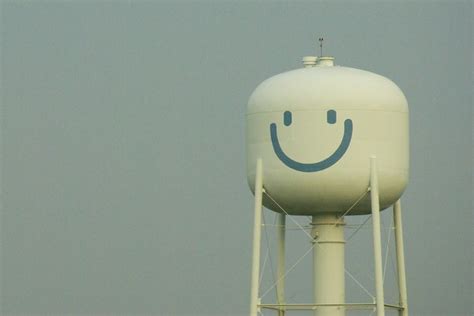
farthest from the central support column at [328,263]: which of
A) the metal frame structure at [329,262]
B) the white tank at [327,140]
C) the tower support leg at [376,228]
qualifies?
the tower support leg at [376,228]

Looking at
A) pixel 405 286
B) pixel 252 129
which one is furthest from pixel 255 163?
pixel 405 286

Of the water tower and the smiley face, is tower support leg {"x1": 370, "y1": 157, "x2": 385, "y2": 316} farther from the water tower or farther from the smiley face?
the smiley face

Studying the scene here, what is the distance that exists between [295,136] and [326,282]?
4.80 meters

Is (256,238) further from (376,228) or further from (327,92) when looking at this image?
(327,92)

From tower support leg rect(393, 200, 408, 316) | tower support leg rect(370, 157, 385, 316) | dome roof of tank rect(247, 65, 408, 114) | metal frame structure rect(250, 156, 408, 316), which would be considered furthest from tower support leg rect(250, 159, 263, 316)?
tower support leg rect(393, 200, 408, 316)

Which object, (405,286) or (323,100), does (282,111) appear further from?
(405,286)

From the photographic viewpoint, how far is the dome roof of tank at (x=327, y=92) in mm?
75625

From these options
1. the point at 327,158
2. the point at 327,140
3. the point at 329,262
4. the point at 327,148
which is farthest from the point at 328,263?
the point at 327,140

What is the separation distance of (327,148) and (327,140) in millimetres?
219

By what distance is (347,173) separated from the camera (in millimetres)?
75375

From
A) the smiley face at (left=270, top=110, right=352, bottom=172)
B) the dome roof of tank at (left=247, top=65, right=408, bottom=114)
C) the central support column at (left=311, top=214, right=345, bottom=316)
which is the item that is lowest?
the central support column at (left=311, top=214, right=345, bottom=316)

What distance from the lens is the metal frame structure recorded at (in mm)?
75312

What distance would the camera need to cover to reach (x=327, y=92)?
75.7 m

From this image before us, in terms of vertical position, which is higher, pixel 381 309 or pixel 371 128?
pixel 371 128
